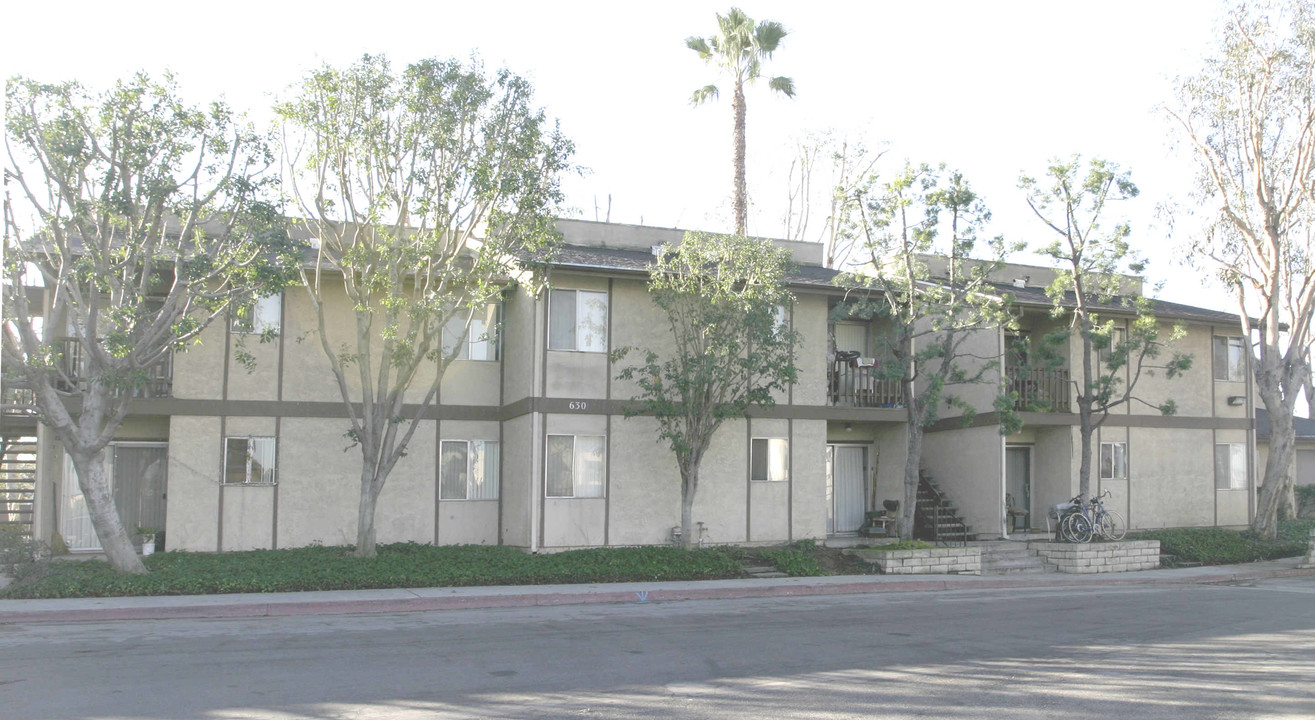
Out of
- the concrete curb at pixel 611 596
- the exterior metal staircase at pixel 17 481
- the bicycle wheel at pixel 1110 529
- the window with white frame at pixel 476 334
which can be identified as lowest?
the concrete curb at pixel 611 596

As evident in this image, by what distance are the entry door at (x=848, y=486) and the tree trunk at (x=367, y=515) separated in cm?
1062

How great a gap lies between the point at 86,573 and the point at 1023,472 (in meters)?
19.9

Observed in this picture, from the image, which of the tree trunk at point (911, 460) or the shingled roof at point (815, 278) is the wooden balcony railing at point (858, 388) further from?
the tree trunk at point (911, 460)

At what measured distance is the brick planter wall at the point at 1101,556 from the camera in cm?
2091

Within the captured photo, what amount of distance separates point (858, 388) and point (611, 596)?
959 centimetres

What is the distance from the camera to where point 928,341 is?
24.7m

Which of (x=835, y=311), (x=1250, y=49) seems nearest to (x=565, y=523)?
(x=835, y=311)

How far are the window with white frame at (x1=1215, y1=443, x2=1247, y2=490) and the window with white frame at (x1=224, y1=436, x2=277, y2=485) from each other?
21.9m

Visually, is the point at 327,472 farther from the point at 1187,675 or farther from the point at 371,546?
the point at 1187,675

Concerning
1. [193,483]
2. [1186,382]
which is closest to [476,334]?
[193,483]

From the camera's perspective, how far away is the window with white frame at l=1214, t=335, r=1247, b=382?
2639cm

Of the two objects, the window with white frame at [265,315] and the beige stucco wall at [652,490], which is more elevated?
the window with white frame at [265,315]

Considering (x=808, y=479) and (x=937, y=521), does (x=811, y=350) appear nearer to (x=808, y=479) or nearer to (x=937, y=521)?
(x=808, y=479)

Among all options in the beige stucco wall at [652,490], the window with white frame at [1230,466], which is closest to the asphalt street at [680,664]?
the beige stucco wall at [652,490]
